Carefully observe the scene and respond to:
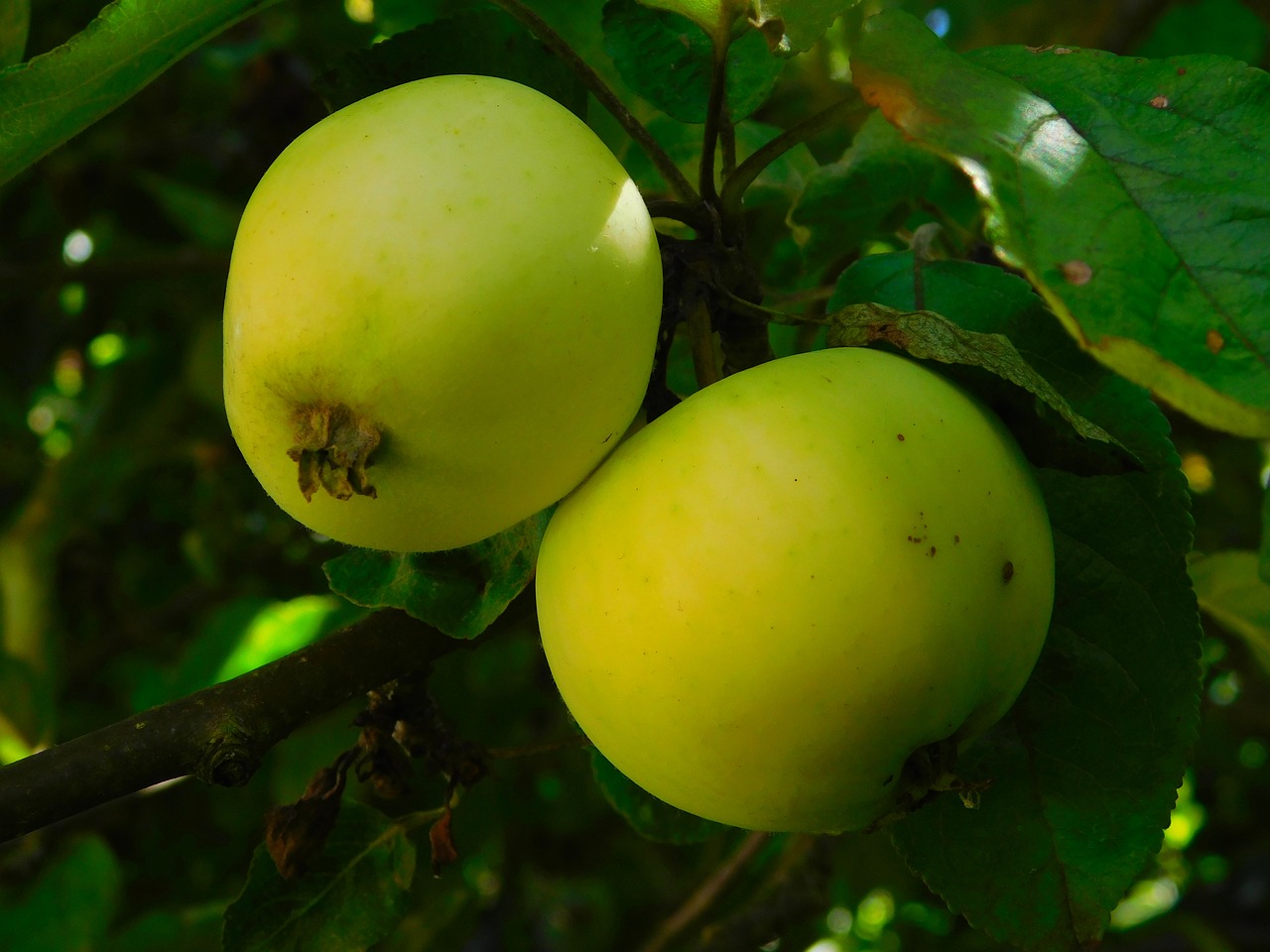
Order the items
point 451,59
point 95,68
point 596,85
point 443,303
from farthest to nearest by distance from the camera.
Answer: point 451,59, point 596,85, point 95,68, point 443,303

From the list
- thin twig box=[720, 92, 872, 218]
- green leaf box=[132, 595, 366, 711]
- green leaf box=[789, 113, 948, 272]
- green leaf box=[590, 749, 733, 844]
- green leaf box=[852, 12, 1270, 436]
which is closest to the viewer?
green leaf box=[852, 12, 1270, 436]

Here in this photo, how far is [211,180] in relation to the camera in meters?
3.02

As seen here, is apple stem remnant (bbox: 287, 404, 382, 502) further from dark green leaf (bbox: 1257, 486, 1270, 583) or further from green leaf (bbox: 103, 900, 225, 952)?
green leaf (bbox: 103, 900, 225, 952)

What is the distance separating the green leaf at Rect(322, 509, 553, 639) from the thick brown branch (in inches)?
2.4

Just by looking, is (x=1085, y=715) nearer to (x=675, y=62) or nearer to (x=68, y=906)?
(x=675, y=62)

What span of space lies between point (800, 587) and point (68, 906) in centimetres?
175

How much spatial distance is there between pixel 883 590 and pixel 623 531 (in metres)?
0.19

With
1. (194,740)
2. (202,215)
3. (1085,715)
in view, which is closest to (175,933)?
(194,740)

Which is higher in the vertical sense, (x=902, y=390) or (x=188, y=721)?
(x=902, y=390)

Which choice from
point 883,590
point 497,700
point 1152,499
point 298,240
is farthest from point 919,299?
point 497,700

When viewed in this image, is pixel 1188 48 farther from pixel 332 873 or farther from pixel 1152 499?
pixel 332 873

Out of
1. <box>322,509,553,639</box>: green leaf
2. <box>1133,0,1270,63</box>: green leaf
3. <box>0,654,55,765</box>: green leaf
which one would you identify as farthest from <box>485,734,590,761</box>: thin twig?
<box>1133,0,1270,63</box>: green leaf

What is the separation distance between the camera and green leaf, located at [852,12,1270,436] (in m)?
0.71

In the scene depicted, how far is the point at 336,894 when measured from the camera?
1285mm
